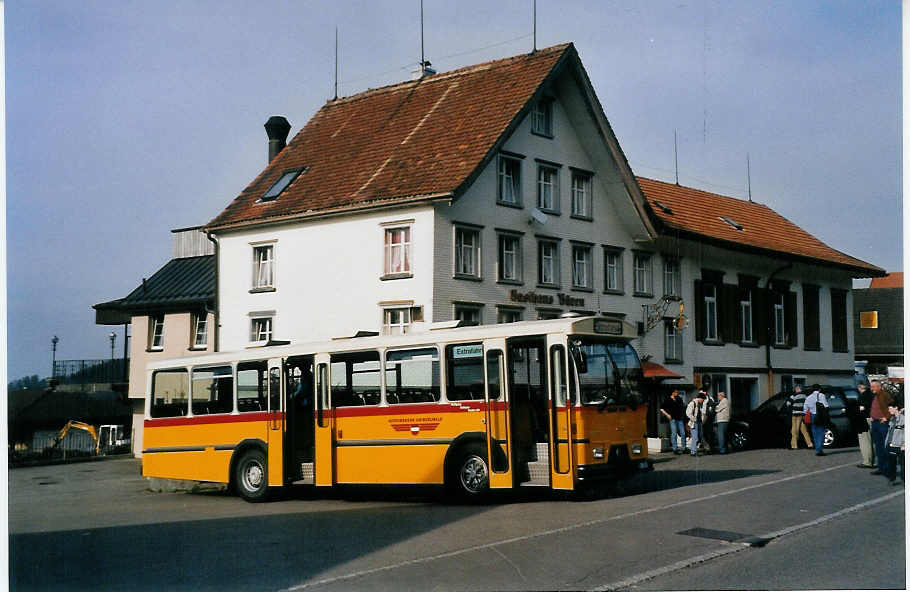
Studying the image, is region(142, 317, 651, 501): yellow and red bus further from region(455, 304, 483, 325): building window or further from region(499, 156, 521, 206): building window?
region(499, 156, 521, 206): building window

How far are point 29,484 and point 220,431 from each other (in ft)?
16.8

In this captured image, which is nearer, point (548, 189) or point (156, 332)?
point (156, 332)

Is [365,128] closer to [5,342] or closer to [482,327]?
[482,327]

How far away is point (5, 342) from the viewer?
11.1m

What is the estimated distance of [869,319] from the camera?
51.4 ft

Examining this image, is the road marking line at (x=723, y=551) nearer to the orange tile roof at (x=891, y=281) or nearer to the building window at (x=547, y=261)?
the orange tile roof at (x=891, y=281)

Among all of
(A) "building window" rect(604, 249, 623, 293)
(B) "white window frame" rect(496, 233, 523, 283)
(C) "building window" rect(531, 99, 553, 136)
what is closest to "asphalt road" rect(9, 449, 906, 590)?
(A) "building window" rect(604, 249, 623, 293)

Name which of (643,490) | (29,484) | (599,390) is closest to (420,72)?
(599,390)

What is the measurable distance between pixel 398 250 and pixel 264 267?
264 cm

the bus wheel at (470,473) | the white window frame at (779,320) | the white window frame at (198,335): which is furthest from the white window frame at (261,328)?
the white window frame at (779,320)

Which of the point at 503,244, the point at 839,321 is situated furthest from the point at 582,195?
the point at 839,321

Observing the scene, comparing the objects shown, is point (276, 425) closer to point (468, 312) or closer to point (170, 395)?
point (170, 395)

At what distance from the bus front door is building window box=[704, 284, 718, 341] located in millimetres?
6200

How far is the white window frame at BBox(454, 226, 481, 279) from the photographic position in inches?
782
